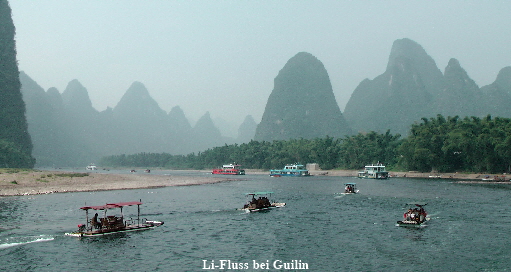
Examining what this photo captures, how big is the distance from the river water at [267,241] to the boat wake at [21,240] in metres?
0.07

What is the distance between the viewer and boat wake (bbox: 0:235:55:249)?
28141mm

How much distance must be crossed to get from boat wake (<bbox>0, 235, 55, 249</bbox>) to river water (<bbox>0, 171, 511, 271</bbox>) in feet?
A: 0.22

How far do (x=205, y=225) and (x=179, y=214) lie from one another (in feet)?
23.4

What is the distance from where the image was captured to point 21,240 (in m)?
29.4

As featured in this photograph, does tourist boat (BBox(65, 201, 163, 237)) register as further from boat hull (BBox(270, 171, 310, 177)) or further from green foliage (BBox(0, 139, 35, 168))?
green foliage (BBox(0, 139, 35, 168))

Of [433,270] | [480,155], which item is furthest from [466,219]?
[480,155]

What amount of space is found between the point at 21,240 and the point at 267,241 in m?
17.9

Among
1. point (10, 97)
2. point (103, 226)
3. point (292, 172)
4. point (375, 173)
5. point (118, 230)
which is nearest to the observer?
point (103, 226)

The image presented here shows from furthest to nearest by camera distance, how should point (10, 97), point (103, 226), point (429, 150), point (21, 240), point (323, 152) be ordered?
1. point (323, 152)
2. point (10, 97)
3. point (429, 150)
4. point (103, 226)
5. point (21, 240)

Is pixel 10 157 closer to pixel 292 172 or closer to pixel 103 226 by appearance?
pixel 292 172

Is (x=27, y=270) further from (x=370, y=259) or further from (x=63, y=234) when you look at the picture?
(x=370, y=259)

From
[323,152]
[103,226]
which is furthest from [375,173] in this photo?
[103,226]

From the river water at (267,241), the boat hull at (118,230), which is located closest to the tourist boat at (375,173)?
the river water at (267,241)

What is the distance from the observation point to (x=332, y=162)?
147750mm
